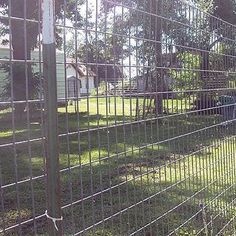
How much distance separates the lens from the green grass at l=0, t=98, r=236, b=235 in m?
2.70

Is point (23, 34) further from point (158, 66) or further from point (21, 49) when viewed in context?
point (158, 66)

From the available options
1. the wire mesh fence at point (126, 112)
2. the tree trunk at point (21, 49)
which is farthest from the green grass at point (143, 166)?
the tree trunk at point (21, 49)

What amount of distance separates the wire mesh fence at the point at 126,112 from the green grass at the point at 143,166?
0.05 ft

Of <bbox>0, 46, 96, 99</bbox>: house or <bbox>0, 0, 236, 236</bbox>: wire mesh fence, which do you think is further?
<bbox>0, 46, 96, 99</bbox>: house

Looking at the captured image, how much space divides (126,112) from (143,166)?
0.64 meters

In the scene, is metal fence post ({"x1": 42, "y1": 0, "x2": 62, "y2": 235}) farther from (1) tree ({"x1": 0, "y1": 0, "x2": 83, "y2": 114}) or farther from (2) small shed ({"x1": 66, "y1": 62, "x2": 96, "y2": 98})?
(2) small shed ({"x1": 66, "y1": 62, "x2": 96, "y2": 98})

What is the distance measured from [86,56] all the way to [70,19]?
21cm

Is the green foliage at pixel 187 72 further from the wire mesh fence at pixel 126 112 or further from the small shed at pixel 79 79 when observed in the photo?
the small shed at pixel 79 79

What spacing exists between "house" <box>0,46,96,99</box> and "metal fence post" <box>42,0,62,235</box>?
0.14m

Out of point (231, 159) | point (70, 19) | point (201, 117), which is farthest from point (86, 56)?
point (231, 159)

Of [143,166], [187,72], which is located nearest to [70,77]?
[143,166]

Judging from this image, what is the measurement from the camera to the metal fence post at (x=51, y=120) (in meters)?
2.05

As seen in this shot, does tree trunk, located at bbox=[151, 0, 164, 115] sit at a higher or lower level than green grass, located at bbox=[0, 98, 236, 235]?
higher

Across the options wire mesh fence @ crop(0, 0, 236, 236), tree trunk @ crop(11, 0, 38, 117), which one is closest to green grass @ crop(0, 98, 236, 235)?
wire mesh fence @ crop(0, 0, 236, 236)
